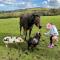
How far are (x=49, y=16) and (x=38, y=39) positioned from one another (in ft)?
2.06

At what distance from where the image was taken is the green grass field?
565cm

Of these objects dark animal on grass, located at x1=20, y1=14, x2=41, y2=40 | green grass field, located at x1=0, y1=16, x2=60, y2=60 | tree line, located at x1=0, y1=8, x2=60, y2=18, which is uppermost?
tree line, located at x1=0, y1=8, x2=60, y2=18

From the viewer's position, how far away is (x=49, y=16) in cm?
613

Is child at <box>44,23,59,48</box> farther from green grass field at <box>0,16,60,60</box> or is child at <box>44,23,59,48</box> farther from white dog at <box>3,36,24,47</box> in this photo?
white dog at <box>3,36,24,47</box>

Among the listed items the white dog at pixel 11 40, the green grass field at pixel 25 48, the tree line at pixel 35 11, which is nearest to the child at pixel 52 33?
the green grass field at pixel 25 48

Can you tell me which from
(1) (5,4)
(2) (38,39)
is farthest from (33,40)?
(1) (5,4)

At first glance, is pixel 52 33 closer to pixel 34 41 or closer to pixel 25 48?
pixel 34 41

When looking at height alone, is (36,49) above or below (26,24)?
below

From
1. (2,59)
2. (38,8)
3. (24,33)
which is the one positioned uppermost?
(38,8)

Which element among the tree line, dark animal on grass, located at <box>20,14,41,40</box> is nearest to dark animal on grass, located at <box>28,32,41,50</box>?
dark animal on grass, located at <box>20,14,41,40</box>

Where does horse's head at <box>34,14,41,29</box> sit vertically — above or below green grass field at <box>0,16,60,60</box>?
above

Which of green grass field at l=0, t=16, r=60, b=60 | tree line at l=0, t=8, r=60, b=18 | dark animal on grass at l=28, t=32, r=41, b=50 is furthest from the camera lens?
tree line at l=0, t=8, r=60, b=18

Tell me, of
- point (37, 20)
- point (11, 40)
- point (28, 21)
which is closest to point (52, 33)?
point (37, 20)

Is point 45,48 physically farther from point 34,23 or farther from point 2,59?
point 2,59
